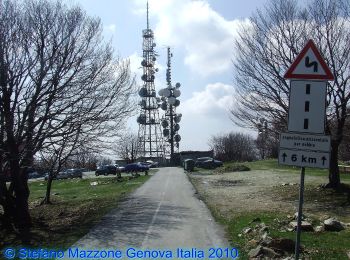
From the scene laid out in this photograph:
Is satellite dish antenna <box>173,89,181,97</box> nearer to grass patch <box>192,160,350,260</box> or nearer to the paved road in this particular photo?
grass patch <box>192,160,350,260</box>

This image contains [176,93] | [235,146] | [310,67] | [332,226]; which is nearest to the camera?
[310,67]

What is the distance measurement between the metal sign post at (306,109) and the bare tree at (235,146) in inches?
4226

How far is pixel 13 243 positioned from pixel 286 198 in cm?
1229

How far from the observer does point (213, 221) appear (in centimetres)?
1467

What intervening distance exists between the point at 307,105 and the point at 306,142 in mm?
511

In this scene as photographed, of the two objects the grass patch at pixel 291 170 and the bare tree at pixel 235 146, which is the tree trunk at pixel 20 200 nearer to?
the grass patch at pixel 291 170

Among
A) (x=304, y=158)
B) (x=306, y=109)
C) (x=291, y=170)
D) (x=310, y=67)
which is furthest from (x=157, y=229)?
(x=291, y=170)

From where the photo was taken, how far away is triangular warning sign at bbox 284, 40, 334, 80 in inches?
267

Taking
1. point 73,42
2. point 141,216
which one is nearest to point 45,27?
point 73,42

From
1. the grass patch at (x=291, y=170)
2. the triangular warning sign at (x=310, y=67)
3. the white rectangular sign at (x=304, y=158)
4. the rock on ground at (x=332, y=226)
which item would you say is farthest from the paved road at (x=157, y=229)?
the grass patch at (x=291, y=170)

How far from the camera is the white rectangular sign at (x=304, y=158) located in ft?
21.8

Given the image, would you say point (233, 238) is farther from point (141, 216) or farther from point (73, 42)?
point (73, 42)

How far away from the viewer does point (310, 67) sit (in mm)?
6836

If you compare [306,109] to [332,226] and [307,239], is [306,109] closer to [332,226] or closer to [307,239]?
[307,239]
